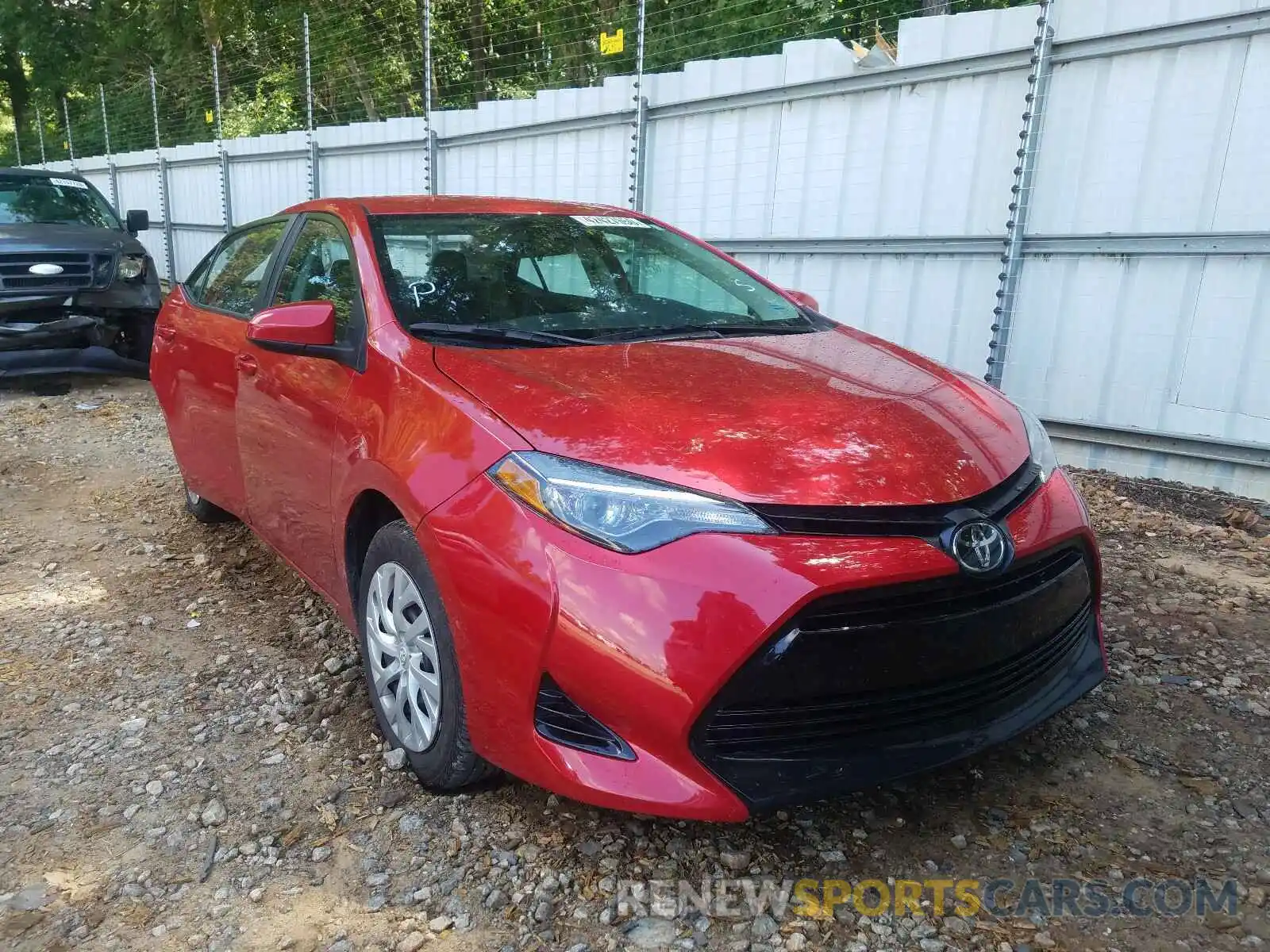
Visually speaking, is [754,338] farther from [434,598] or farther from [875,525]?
[434,598]

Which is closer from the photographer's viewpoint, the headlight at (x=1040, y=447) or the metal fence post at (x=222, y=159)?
the headlight at (x=1040, y=447)

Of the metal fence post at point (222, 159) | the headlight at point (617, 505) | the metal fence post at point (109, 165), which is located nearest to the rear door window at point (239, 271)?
the headlight at point (617, 505)

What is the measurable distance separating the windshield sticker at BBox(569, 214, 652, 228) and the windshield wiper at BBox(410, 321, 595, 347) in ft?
2.97

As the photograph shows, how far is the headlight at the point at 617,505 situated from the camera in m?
1.88

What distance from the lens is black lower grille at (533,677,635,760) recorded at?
6.27 feet

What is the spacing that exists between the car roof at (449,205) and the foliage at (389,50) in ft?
15.0

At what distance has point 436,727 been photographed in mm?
2297

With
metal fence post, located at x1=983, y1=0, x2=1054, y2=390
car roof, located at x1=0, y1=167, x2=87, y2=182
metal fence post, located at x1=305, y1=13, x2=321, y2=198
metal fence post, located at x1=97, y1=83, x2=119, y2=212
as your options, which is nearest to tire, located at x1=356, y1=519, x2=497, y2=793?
metal fence post, located at x1=983, y1=0, x2=1054, y2=390

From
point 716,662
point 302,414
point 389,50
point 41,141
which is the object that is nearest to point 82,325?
point 302,414

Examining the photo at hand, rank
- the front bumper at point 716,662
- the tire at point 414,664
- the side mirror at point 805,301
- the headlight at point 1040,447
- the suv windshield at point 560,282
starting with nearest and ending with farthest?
the front bumper at point 716,662
the tire at point 414,664
the headlight at point 1040,447
the suv windshield at point 560,282
the side mirror at point 805,301

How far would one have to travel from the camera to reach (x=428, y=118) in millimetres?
9477

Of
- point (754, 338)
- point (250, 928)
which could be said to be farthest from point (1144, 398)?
point (250, 928)

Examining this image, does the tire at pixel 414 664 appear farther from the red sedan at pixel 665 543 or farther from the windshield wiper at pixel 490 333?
the windshield wiper at pixel 490 333

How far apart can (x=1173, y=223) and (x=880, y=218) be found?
167 centimetres
